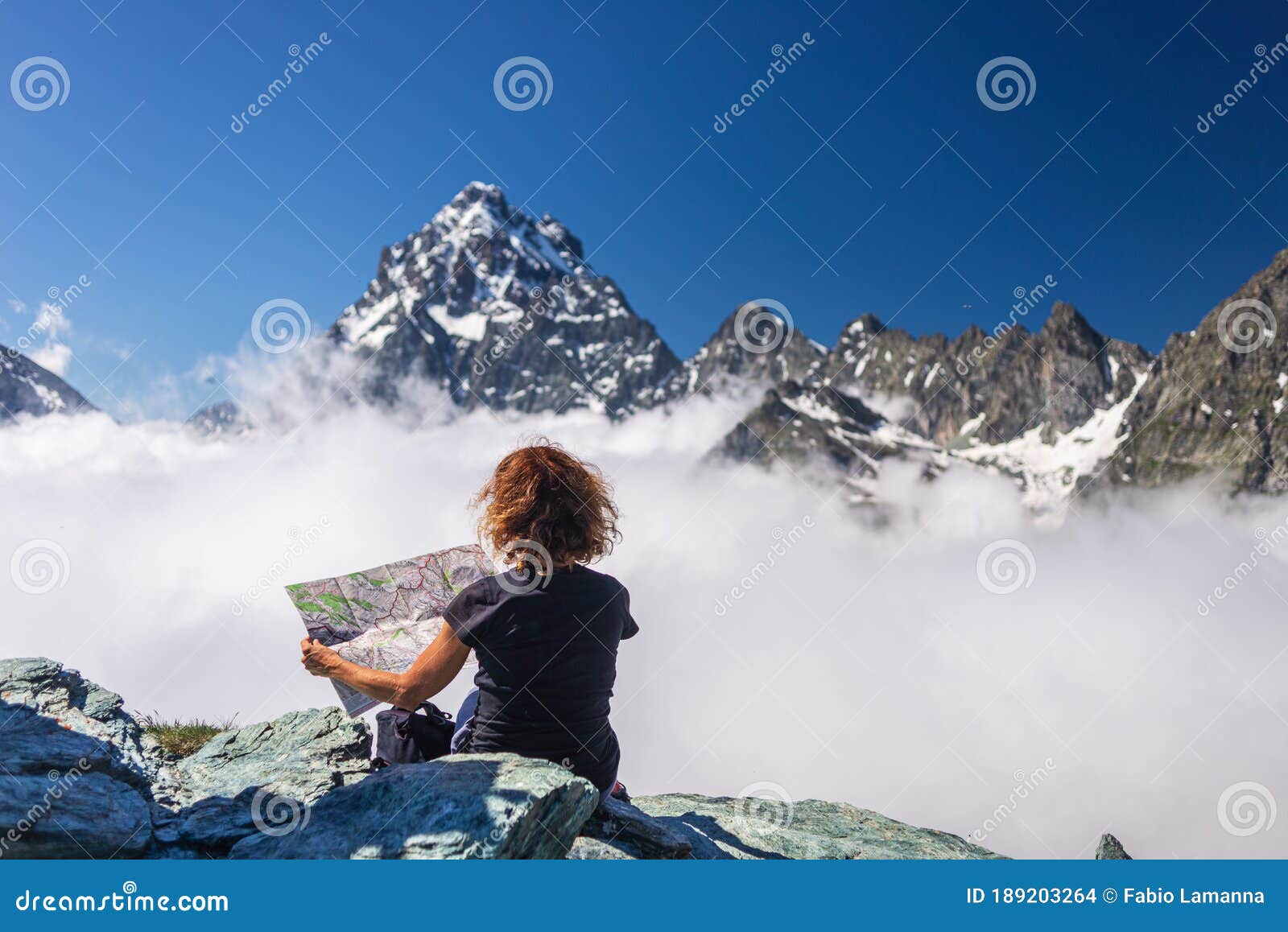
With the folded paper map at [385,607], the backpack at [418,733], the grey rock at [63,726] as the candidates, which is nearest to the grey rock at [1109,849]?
the backpack at [418,733]

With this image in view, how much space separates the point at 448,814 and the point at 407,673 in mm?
1091

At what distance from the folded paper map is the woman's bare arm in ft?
0.89

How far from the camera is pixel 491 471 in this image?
6562 millimetres

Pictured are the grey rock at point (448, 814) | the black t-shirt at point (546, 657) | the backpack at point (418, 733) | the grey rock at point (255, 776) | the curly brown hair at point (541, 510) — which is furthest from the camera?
the backpack at point (418, 733)

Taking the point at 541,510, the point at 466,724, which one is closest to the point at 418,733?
the point at 466,724

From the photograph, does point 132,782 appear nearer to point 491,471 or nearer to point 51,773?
point 51,773

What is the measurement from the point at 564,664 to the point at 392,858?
66.0 inches

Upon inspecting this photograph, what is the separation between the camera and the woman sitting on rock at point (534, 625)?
6168 millimetres

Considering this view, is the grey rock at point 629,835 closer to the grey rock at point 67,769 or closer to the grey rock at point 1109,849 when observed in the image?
the grey rock at point 67,769

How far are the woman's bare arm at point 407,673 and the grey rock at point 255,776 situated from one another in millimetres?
1206

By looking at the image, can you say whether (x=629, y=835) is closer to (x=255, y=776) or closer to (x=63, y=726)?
(x=255, y=776)
